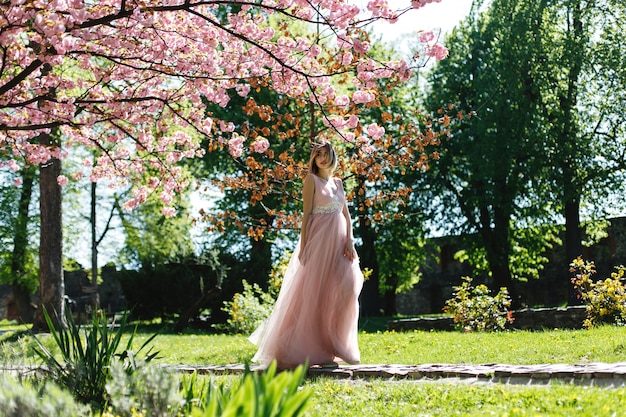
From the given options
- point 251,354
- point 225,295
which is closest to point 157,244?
point 225,295

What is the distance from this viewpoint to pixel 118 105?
29.3 ft

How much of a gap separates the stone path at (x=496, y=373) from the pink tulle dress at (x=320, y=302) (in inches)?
12.7

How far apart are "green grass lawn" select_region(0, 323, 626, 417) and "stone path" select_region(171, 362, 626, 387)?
36cm

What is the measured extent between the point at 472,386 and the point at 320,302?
7.84ft

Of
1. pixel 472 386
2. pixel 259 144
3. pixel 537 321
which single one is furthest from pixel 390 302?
pixel 472 386

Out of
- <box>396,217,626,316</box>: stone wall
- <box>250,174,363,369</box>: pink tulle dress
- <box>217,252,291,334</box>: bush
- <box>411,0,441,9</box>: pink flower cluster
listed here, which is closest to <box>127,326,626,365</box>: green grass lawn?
<box>250,174,363,369</box>: pink tulle dress

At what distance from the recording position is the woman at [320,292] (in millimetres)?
8078

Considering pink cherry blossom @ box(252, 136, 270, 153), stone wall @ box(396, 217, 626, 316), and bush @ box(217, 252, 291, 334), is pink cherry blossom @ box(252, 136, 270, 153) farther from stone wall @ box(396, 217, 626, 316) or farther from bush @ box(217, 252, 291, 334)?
stone wall @ box(396, 217, 626, 316)

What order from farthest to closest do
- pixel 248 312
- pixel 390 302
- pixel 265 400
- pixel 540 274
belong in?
1. pixel 390 302
2. pixel 540 274
3. pixel 248 312
4. pixel 265 400

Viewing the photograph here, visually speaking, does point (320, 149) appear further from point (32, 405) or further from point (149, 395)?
point (32, 405)

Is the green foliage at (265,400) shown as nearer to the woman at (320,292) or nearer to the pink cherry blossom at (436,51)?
the woman at (320,292)

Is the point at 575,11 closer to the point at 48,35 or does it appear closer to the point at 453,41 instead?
the point at 453,41

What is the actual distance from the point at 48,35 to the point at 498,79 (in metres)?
20.9

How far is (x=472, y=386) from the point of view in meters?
6.21
